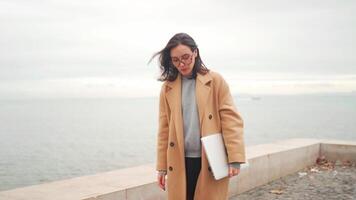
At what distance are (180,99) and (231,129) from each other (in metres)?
0.42

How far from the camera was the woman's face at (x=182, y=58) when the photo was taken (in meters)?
3.32

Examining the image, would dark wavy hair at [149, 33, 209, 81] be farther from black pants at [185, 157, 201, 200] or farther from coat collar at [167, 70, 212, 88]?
black pants at [185, 157, 201, 200]

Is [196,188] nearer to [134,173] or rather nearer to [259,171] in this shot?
[134,173]

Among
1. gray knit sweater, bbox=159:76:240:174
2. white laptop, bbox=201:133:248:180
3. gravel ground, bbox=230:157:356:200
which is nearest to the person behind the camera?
white laptop, bbox=201:133:248:180

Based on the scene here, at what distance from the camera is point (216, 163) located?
129 inches

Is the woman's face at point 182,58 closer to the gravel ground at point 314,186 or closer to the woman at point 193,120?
the woman at point 193,120

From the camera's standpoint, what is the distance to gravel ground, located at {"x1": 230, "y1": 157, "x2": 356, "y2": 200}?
655cm

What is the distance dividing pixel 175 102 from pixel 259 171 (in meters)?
4.02

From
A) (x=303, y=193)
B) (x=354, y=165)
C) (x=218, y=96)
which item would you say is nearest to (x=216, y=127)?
(x=218, y=96)

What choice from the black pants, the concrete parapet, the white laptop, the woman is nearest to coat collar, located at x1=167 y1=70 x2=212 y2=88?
the woman

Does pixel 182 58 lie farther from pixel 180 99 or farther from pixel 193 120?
pixel 193 120

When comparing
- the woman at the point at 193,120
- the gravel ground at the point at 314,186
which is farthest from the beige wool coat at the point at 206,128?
the gravel ground at the point at 314,186

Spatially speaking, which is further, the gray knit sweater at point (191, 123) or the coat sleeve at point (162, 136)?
the coat sleeve at point (162, 136)

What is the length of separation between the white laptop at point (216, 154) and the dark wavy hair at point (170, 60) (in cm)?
49
